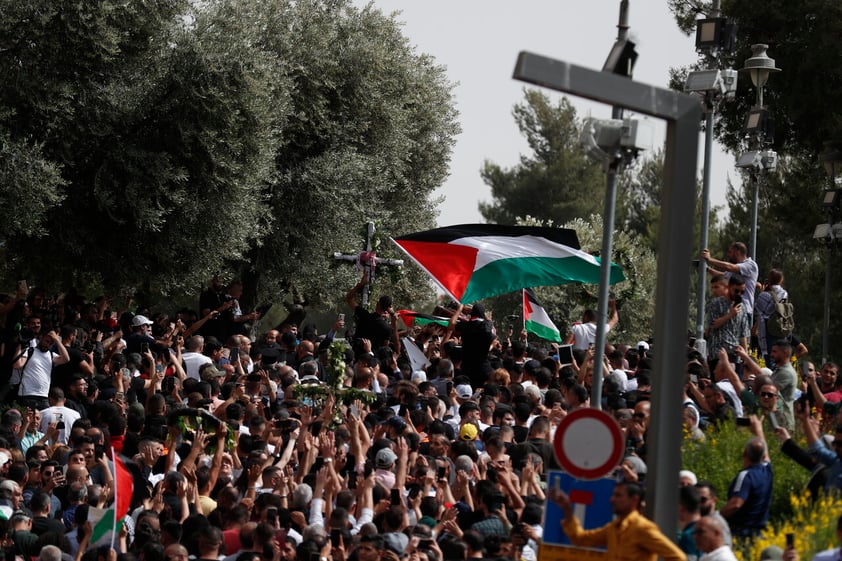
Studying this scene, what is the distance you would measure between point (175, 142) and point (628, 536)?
18.2 meters

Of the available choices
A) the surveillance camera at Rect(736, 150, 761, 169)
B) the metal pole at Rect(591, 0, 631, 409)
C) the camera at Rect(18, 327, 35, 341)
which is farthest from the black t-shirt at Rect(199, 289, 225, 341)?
the metal pole at Rect(591, 0, 631, 409)

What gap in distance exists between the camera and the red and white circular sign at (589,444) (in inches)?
365

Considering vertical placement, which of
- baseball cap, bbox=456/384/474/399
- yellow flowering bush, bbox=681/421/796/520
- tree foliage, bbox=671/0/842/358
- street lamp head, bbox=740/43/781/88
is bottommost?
yellow flowering bush, bbox=681/421/796/520

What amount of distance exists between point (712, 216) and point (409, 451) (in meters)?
53.0

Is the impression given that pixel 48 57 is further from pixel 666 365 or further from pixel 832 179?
pixel 666 365

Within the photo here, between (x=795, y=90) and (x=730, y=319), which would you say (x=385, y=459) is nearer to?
(x=730, y=319)

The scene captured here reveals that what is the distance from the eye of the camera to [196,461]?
13961 mm

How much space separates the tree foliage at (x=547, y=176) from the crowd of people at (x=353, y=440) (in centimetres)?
5392

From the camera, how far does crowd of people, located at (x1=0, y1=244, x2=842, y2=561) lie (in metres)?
11.2

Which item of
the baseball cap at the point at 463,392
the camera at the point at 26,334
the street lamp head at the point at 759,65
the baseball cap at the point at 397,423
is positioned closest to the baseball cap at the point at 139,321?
the camera at the point at 26,334

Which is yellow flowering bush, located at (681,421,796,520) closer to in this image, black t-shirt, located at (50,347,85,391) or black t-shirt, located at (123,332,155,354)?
black t-shirt, located at (50,347,85,391)

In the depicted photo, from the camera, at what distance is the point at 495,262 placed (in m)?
20.8

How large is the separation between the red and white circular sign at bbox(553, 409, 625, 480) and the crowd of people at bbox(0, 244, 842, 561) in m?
0.19

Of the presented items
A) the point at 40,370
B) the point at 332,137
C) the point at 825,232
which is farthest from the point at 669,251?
the point at 332,137
